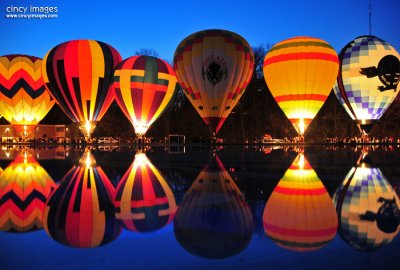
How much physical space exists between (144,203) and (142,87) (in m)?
18.4

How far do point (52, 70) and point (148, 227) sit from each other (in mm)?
20974

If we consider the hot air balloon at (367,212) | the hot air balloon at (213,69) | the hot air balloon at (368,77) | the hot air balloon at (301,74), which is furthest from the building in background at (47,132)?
the hot air balloon at (367,212)

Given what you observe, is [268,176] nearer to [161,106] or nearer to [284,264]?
[284,264]

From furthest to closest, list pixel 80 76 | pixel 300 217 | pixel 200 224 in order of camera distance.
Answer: pixel 80 76, pixel 300 217, pixel 200 224

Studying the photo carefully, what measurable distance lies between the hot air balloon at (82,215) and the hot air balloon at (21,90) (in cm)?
2263

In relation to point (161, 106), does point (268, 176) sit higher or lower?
lower

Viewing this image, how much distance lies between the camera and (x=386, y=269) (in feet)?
9.93

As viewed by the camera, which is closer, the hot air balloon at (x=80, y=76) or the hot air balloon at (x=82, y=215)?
the hot air balloon at (x=82, y=215)

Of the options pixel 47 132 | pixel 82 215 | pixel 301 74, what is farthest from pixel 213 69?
pixel 47 132

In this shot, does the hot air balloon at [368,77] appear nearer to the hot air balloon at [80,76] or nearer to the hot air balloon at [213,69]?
the hot air balloon at [213,69]

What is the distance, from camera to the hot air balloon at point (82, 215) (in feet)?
12.8

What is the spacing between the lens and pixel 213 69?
69.3 feet

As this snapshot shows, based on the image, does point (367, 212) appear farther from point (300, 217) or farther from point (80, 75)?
point (80, 75)

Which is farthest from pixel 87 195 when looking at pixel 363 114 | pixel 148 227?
pixel 363 114
